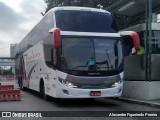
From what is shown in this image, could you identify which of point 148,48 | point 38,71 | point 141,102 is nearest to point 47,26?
point 38,71

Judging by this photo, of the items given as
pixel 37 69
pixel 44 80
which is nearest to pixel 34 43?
pixel 37 69

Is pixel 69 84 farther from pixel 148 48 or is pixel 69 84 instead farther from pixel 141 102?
pixel 148 48

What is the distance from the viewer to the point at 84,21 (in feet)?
50.1

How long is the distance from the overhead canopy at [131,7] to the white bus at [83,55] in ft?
12.5

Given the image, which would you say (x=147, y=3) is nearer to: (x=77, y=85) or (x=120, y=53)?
(x=120, y=53)

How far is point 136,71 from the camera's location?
18.5 m

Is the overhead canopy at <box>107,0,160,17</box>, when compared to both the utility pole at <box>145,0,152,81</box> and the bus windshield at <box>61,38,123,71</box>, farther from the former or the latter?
the bus windshield at <box>61,38,123,71</box>

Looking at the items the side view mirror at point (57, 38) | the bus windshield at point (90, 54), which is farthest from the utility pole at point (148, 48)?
the side view mirror at point (57, 38)

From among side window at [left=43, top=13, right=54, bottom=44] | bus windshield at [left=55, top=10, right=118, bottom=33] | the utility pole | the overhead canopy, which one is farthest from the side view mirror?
the overhead canopy

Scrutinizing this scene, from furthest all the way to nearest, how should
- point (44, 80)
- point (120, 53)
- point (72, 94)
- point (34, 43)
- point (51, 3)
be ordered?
point (51, 3) < point (34, 43) < point (44, 80) < point (120, 53) < point (72, 94)

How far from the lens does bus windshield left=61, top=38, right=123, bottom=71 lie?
14.2 m

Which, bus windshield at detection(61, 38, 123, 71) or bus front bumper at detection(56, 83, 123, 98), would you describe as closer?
bus front bumper at detection(56, 83, 123, 98)

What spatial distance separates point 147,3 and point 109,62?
4.20m

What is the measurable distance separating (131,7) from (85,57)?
6919mm
